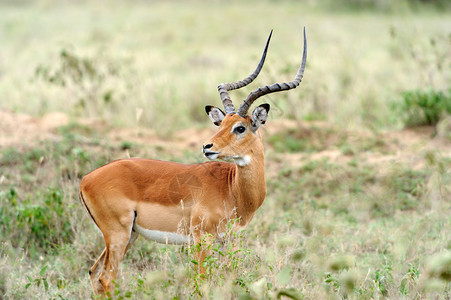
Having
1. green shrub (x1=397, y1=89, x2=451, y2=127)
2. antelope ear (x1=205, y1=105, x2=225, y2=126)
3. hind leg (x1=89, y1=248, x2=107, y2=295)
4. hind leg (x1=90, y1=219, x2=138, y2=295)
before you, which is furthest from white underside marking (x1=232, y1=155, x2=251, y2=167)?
green shrub (x1=397, y1=89, x2=451, y2=127)

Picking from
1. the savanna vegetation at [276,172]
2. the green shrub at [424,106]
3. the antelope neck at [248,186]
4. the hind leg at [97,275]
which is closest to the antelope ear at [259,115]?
the antelope neck at [248,186]

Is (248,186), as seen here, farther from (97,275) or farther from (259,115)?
Answer: (97,275)

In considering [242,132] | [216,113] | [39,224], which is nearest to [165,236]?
[242,132]

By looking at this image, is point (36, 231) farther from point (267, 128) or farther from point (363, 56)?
point (363, 56)

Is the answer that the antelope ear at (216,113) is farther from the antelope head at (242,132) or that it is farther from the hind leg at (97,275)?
the hind leg at (97,275)

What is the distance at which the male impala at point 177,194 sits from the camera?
4.92 meters

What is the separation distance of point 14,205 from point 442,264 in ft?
16.9

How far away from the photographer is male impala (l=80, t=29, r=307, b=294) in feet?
16.1

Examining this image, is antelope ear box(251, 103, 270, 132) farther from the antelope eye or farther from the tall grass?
the tall grass

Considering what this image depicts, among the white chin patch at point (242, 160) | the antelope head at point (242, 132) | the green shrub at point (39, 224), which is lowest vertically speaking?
the green shrub at point (39, 224)

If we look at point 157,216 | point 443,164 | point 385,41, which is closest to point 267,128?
point 157,216

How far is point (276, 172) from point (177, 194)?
3.92 m

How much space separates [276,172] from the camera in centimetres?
879

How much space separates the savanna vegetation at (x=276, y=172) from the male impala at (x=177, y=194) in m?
0.24
